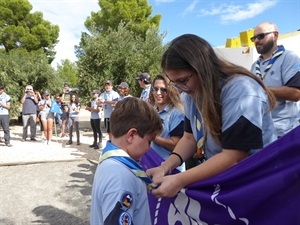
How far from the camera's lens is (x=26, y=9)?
88.7ft

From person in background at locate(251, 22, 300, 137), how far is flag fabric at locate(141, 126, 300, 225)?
141 centimetres

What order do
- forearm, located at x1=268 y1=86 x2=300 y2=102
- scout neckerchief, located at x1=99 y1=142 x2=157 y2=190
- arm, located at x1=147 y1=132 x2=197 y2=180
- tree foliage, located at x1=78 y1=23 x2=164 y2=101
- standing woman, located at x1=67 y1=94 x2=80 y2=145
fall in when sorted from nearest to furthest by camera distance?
scout neckerchief, located at x1=99 y1=142 x2=157 y2=190 → arm, located at x1=147 y1=132 x2=197 y2=180 → forearm, located at x1=268 y1=86 x2=300 y2=102 → standing woman, located at x1=67 y1=94 x2=80 y2=145 → tree foliage, located at x1=78 y1=23 x2=164 y2=101

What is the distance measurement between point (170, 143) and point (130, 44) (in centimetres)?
1461

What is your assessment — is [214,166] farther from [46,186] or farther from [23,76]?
[23,76]

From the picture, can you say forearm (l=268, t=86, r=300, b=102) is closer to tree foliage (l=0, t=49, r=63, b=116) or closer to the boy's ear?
the boy's ear

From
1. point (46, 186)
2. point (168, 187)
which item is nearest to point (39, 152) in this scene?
point (46, 186)

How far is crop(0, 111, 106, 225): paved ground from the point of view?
472cm

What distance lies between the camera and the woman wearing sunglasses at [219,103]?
1579 mm

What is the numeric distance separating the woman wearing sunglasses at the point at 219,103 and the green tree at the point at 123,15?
23711mm

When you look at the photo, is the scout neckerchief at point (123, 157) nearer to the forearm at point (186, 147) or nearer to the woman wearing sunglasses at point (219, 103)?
the woman wearing sunglasses at point (219, 103)

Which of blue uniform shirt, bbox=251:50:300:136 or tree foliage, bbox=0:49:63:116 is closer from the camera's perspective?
blue uniform shirt, bbox=251:50:300:136

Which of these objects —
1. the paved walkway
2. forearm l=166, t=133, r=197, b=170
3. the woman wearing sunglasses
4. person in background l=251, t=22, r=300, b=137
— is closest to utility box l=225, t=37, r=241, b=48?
the paved walkway

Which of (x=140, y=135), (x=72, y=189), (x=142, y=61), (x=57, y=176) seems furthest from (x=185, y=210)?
(x=142, y=61)

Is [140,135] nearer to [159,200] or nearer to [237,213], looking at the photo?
[237,213]
